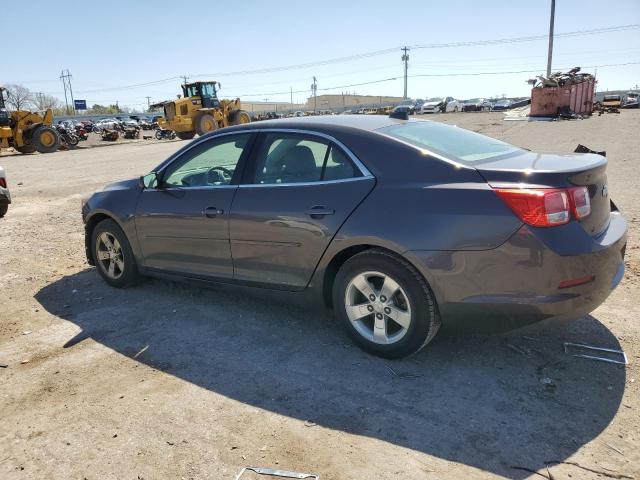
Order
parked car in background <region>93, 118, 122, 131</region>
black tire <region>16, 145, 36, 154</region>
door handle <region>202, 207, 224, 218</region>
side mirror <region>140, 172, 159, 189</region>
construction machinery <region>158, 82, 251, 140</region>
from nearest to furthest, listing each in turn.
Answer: door handle <region>202, 207, 224, 218</region>, side mirror <region>140, 172, 159, 189</region>, black tire <region>16, 145, 36, 154</region>, construction machinery <region>158, 82, 251, 140</region>, parked car in background <region>93, 118, 122, 131</region>

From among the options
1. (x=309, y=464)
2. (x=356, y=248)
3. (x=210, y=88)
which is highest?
(x=210, y=88)

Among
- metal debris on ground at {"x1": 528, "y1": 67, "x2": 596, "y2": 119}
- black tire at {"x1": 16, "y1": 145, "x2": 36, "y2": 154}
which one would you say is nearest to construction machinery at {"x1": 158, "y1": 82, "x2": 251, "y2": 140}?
black tire at {"x1": 16, "y1": 145, "x2": 36, "y2": 154}

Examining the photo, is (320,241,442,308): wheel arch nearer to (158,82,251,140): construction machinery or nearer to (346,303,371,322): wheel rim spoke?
(346,303,371,322): wheel rim spoke

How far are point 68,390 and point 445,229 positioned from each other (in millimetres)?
2601

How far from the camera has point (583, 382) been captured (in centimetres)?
311

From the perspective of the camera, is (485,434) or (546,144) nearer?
(485,434)

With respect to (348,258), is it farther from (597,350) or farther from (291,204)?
(597,350)

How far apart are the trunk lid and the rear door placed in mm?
795

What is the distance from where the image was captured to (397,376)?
329 cm

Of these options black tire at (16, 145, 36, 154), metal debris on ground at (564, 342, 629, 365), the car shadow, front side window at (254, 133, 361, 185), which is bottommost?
the car shadow

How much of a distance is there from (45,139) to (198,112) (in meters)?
8.49

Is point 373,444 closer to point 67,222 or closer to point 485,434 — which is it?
point 485,434

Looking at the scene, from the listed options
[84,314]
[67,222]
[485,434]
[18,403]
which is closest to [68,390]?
[18,403]

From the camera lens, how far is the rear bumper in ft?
9.41
